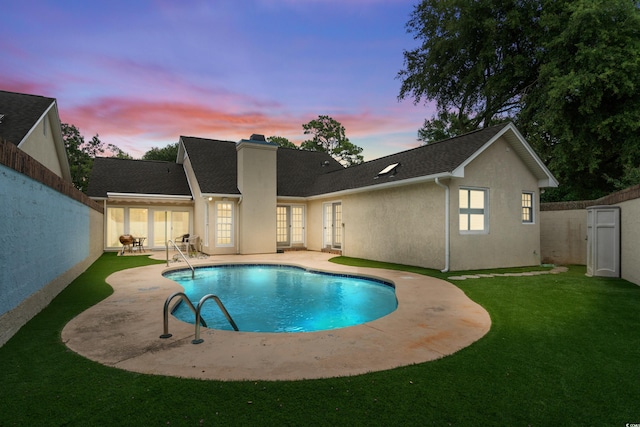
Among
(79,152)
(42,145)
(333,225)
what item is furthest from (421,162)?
(79,152)

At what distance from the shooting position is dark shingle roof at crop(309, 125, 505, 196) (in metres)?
10.8

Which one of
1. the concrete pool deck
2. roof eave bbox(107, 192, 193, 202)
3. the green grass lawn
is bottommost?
the concrete pool deck

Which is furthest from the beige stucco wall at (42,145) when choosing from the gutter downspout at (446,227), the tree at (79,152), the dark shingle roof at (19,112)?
the tree at (79,152)

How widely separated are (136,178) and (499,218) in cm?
1767

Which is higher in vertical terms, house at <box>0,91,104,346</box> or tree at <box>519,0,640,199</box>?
tree at <box>519,0,640,199</box>

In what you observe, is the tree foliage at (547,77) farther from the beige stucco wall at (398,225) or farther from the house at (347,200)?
the beige stucco wall at (398,225)

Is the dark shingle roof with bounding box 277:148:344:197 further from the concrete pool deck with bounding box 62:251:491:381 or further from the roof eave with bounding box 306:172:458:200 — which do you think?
the concrete pool deck with bounding box 62:251:491:381

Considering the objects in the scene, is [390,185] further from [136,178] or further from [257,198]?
[136,178]

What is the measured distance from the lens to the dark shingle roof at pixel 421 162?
10.8 m

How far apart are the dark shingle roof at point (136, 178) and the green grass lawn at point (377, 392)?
14.3 m

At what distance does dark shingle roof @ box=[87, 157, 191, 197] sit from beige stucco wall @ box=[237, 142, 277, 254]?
425cm

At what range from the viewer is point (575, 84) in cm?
1516

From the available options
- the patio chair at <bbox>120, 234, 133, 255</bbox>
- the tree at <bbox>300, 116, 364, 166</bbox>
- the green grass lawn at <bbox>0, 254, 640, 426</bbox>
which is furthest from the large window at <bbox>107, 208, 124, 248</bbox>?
the tree at <bbox>300, 116, 364, 166</bbox>

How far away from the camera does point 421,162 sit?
39.8 ft
